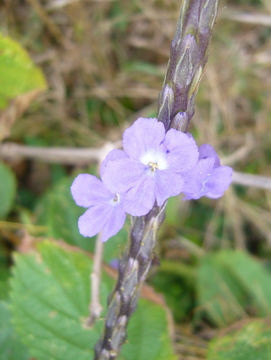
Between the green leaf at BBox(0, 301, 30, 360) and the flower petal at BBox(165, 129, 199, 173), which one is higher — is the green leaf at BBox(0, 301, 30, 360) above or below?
below

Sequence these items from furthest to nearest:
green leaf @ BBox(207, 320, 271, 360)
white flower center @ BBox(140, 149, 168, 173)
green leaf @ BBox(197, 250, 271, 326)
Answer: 1. green leaf @ BBox(197, 250, 271, 326)
2. green leaf @ BBox(207, 320, 271, 360)
3. white flower center @ BBox(140, 149, 168, 173)

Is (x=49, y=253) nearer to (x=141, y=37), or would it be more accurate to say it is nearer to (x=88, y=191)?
(x=88, y=191)

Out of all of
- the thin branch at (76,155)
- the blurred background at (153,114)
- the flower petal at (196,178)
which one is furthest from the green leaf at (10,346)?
the flower petal at (196,178)

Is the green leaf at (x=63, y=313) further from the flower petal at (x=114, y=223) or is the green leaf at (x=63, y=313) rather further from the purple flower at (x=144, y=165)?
the purple flower at (x=144, y=165)

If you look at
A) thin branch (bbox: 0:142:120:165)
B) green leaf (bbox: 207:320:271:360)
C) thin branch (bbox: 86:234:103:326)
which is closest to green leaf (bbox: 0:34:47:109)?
thin branch (bbox: 0:142:120:165)

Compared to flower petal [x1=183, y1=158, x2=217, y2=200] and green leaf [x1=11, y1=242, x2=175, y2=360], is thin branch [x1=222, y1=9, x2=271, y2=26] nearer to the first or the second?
green leaf [x1=11, y1=242, x2=175, y2=360]

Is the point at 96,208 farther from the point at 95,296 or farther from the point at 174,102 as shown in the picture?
the point at 95,296

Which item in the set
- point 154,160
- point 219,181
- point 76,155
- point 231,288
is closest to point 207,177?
point 219,181
